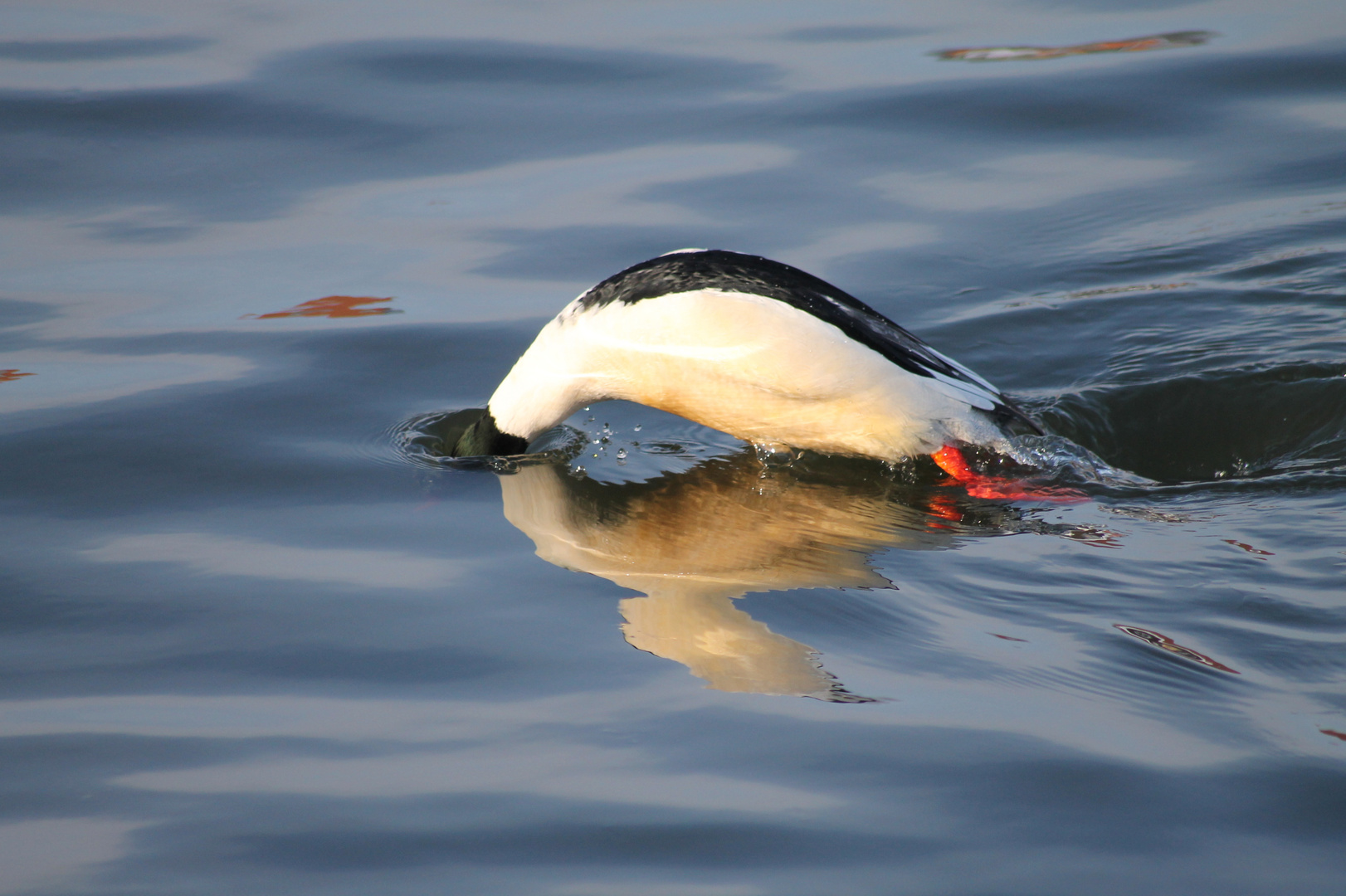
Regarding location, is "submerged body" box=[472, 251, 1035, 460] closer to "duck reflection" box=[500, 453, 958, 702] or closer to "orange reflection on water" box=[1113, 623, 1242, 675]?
"duck reflection" box=[500, 453, 958, 702]

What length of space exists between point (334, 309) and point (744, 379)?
106 inches

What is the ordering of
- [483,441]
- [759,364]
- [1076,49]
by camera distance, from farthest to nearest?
[1076,49] < [483,441] < [759,364]

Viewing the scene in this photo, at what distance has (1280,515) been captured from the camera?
400 centimetres

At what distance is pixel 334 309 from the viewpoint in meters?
6.30

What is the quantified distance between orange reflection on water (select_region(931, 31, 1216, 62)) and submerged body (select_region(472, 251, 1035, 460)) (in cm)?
513

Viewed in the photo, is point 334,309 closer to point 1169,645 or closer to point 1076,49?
point 1169,645

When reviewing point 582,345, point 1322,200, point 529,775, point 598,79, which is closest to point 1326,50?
point 1322,200

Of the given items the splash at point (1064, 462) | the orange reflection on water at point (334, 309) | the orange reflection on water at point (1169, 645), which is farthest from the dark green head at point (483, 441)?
the orange reflection on water at point (1169, 645)

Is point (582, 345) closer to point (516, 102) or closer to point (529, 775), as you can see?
point (529, 775)

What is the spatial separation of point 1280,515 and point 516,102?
6.05 metres

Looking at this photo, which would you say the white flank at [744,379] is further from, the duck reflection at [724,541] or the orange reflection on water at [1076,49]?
the orange reflection on water at [1076,49]

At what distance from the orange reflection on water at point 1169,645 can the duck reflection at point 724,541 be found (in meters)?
0.68

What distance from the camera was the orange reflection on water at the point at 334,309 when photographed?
6.25 metres

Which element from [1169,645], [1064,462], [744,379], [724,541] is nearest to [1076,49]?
[1064,462]
